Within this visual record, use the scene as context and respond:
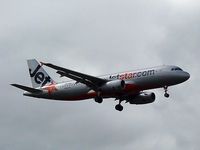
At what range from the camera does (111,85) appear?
95.1 metres

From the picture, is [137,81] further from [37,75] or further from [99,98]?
[37,75]

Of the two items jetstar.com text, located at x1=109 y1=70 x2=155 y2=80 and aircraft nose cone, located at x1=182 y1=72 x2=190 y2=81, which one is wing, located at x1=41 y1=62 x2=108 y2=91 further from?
aircraft nose cone, located at x1=182 y1=72 x2=190 y2=81

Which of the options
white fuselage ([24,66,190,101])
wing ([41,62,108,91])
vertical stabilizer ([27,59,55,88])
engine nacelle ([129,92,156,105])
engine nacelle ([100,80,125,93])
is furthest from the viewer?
vertical stabilizer ([27,59,55,88])

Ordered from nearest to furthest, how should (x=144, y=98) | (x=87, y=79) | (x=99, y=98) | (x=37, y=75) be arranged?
(x=99, y=98) → (x=87, y=79) → (x=144, y=98) → (x=37, y=75)

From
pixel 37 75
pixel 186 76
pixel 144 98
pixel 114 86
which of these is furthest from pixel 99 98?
pixel 37 75

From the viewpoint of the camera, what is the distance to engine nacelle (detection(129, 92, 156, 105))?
334 ft

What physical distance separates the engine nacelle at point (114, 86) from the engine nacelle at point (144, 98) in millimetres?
7425

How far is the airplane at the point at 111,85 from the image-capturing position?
92.9 metres

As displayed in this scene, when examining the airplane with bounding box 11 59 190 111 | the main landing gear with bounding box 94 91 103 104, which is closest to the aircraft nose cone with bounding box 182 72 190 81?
the airplane with bounding box 11 59 190 111

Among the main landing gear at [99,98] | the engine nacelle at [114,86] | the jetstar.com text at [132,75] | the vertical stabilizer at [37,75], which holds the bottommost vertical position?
the main landing gear at [99,98]

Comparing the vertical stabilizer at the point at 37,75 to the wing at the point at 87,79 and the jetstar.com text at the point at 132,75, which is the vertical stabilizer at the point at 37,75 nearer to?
the wing at the point at 87,79

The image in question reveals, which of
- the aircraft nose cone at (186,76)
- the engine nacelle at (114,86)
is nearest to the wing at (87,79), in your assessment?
the engine nacelle at (114,86)

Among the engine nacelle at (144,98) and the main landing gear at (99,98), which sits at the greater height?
the engine nacelle at (144,98)

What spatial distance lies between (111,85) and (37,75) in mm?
16911
